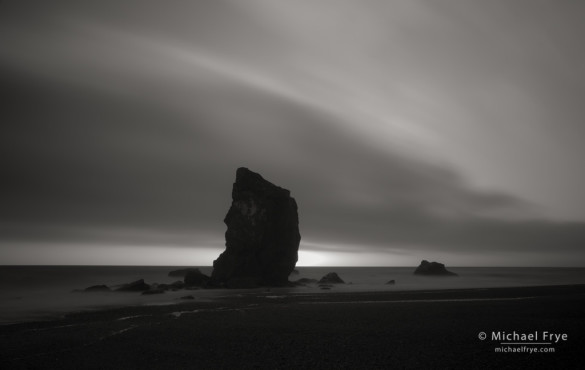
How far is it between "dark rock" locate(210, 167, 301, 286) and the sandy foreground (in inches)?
1744

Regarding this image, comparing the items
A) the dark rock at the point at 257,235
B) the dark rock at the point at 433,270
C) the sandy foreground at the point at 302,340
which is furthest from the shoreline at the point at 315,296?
the dark rock at the point at 433,270

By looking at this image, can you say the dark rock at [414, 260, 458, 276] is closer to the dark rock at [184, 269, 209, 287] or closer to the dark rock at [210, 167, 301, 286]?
the dark rock at [210, 167, 301, 286]

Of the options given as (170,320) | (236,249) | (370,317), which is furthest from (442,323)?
(236,249)

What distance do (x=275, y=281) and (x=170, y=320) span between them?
172ft

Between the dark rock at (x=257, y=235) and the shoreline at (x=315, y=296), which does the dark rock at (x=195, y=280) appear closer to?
the dark rock at (x=257, y=235)

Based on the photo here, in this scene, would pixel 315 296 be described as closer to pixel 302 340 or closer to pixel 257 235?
pixel 257 235

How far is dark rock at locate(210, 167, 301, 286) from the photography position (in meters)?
81.1

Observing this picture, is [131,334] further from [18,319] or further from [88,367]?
[18,319]
